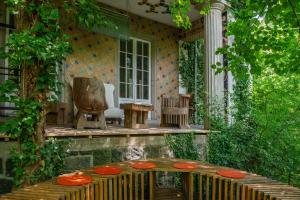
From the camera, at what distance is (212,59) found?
5.81m

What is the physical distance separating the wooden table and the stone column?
1248 mm

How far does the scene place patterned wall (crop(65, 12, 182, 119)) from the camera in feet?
21.3

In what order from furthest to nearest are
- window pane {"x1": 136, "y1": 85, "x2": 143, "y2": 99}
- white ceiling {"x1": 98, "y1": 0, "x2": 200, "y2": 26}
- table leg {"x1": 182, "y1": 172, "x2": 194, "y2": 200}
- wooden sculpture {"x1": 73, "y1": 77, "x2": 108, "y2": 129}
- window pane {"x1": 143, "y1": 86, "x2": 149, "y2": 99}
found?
window pane {"x1": 143, "y1": 86, "x2": 149, "y2": 99} → window pane {"x1": 136, "y1": 85, "x2": 143, "y2": 99} → white ceiling {"x1": 98, "y1": 0, "x2": 200, "y2": 26} → wooden sculpture {"x1": 73, "y1": 77, "x2": 108, "y2": 129} → table leg {"x1": 182, "y1": 172, "x2": 194, "y2": 200}

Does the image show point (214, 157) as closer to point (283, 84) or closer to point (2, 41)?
point (283, 84)

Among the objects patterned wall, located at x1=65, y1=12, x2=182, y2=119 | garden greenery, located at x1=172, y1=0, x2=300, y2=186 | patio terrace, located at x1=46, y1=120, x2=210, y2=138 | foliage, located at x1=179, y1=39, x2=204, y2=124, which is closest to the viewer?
patio terrace, located at x1=46, y1=120, x2=210, y2=138

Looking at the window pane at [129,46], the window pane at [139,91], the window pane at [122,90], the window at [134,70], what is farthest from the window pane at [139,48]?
the window pane at [122,90]

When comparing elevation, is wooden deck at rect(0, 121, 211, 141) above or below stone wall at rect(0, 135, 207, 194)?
above

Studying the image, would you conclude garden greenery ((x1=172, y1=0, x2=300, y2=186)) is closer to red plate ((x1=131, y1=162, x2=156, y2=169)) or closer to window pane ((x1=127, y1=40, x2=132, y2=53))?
red plate ((x1=131, y1=162, x2=156, y2=169))

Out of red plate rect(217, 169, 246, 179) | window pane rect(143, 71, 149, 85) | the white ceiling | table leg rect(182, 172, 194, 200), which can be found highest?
the white ceiling

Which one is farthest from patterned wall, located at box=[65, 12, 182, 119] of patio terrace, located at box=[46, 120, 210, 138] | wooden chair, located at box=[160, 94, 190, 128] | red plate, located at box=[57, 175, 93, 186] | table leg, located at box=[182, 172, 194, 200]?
red plate, located at box=[57, 175, 93, 186]

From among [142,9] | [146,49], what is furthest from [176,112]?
[142,9]

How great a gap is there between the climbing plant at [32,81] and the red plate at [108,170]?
0.54 metres

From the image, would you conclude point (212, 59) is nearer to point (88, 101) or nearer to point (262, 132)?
point (262, 132)

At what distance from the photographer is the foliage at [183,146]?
192 inches
